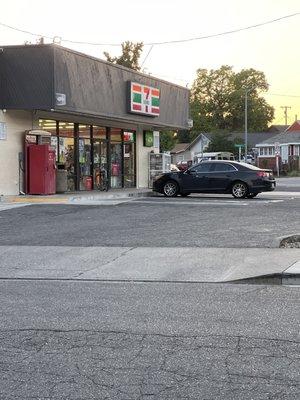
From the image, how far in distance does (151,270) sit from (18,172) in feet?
45.1

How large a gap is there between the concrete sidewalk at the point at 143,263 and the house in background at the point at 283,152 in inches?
2392

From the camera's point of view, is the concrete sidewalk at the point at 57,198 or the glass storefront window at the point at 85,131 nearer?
the concrete sidewalk at the point at 57,198

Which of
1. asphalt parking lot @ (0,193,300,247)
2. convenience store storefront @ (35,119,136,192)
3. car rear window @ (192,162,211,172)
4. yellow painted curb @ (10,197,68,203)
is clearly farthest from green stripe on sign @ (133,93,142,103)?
asphalt parking lot @ (0,193,300,247)

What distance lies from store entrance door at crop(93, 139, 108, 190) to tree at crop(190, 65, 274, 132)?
89996 millimetres

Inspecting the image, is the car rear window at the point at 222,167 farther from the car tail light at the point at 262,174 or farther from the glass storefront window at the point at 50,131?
the glass storefront window at the point at 50,131

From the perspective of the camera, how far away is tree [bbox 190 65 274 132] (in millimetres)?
116188

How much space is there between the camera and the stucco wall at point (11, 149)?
21.9 metres

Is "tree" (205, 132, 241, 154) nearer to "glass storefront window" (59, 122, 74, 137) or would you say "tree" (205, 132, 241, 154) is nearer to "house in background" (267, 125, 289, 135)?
"house in background" (267, 125, 289, 135)

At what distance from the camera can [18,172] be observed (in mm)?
22641

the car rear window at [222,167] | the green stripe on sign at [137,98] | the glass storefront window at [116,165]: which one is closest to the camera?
the car rear window at [222,167]

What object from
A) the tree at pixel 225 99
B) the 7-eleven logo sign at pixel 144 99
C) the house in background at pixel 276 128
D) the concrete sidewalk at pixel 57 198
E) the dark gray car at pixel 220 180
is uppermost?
the tree at pixel 225 99

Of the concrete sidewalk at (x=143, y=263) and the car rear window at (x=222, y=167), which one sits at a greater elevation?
the car rear window at (x=222, y=167)

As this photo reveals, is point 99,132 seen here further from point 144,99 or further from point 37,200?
point 37,200

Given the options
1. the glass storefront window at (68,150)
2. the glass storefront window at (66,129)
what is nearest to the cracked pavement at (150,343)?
the glass storefront window at (68,150)
